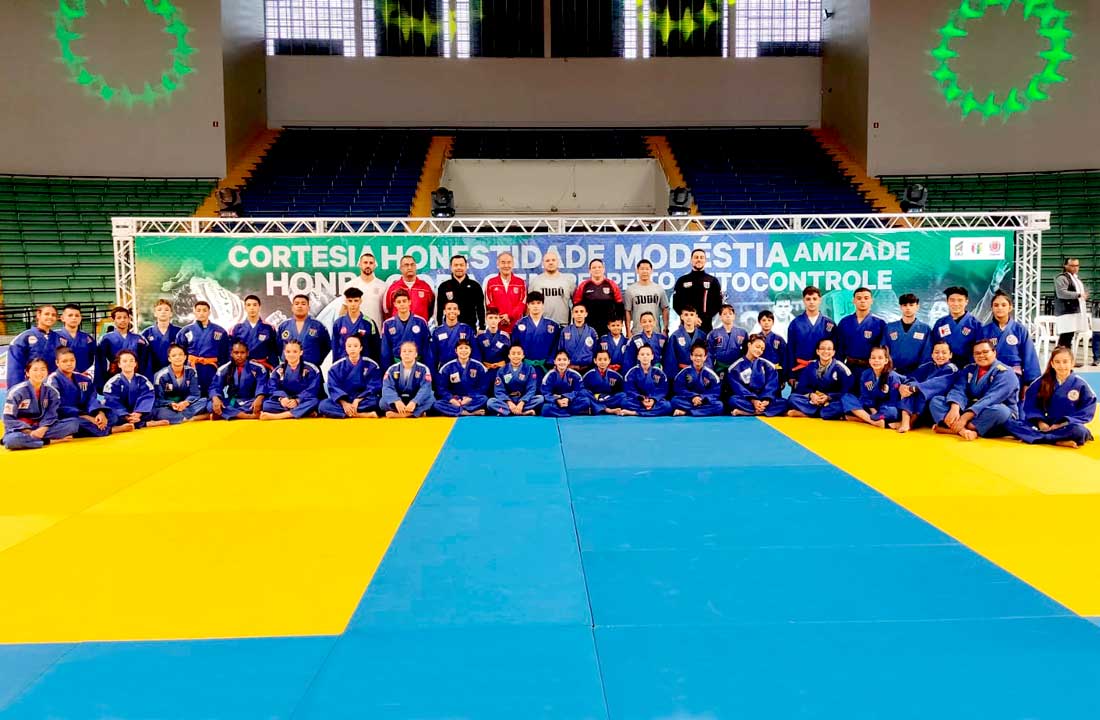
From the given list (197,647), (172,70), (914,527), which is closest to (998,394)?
(914,527)

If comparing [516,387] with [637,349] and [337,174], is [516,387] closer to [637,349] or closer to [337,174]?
[637,349]

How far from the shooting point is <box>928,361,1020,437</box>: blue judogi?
23.6ft

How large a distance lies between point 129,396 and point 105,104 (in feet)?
48.3

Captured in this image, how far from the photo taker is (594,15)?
22922mm

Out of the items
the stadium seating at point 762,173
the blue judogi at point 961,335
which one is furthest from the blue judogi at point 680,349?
the stadium seating at point 762,173

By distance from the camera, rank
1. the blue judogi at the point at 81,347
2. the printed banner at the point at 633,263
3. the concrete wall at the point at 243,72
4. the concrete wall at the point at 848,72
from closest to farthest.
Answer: the blue judogi at the point at 81,347 → the printed banner at the point at 633,263 → the concrete wall at the point at 243,72 → the concrete wall at the point at 848,72

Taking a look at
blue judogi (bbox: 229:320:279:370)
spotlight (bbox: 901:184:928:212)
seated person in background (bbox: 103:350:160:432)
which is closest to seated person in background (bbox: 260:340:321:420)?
blue judogi (bbox: 229:320:279:370)

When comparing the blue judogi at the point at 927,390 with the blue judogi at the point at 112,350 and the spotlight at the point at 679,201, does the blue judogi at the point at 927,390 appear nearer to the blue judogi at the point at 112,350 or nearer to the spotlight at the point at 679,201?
the blue judogi at the point at 112,350

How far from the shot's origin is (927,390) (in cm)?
776

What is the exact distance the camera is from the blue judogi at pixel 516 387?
8820mm

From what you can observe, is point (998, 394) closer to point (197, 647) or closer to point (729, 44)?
point (197, 647)

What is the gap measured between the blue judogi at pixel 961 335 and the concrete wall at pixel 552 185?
13.6 meters

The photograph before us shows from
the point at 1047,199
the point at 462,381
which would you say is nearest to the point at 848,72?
the point at 1047,199

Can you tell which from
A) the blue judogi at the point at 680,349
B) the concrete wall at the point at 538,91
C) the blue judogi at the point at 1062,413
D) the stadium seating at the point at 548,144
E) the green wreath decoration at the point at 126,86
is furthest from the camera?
the concrete wall at the point at 538,91
